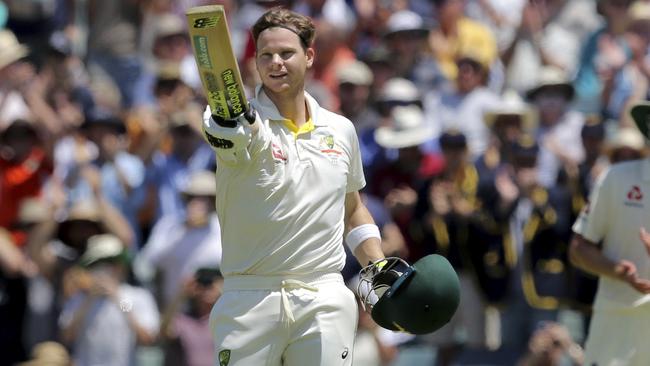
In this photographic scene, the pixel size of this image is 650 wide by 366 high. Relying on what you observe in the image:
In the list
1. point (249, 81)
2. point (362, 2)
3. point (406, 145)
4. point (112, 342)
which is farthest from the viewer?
point (362, 2)

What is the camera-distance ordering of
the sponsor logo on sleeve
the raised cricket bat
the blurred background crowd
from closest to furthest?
1. the raised cricket bat
2. the sponsor logo on sleeve
3. the blurred background crowd

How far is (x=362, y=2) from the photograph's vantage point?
1452cm

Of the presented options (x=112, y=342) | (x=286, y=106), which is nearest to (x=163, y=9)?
(x=112, y=342)

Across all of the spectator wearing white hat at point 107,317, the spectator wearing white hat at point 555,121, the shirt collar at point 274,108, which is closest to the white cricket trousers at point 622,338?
the shirt collar at point 274,108

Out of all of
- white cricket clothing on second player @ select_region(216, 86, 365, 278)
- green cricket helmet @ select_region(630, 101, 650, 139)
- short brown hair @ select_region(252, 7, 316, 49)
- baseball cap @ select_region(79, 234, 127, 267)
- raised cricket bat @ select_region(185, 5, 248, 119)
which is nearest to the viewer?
raised cricket bat @ select_region(185, 5, 248, 119)

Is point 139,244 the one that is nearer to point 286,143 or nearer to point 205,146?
point 205,146

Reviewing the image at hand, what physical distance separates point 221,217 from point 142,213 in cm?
545

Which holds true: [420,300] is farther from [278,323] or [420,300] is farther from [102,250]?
[102,250]

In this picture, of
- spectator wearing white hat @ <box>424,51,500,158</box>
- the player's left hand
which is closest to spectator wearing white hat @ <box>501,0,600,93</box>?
spectator wearing white hat @ <box>424,51,500,158</box>

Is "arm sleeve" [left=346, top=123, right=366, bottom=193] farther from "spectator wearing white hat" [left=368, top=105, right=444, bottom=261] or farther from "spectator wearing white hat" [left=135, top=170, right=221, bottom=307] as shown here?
"spectator wearing white hat" [left=368, top=105, right=444, bottom=261]

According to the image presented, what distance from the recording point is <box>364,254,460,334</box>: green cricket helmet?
6840 millimetres

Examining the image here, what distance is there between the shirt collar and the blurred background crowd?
154 inches

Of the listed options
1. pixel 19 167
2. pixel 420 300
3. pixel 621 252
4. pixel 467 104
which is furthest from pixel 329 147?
pixel 467 104

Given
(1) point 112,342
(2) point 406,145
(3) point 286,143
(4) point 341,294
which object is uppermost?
(3) point 286,143
